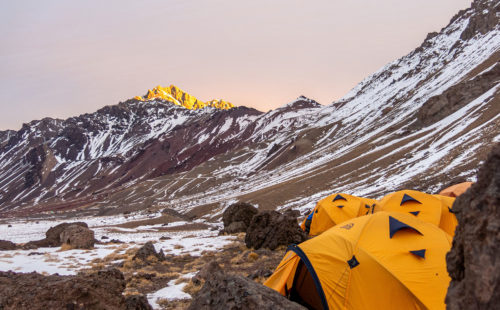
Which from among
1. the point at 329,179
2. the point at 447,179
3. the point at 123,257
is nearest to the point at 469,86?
the point at 329,179

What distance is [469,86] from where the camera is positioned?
54.8 m

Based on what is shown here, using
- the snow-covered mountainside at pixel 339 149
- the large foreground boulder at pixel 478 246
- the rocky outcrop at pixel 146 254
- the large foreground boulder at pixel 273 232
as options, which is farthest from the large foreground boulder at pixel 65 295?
the snow-covered mountainside at pixel 339 149

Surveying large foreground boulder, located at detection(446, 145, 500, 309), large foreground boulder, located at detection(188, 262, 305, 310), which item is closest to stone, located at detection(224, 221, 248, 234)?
large foreground boulder, located at detection(188, 262, 305, 310)

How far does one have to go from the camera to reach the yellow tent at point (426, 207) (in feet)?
45.4

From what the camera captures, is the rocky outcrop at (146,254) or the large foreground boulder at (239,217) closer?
the rocky outcrop at (146,254)

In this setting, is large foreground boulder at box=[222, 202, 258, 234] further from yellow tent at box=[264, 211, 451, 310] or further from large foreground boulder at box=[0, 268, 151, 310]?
large foreground boulder at box=[0, 268, 151, 310]

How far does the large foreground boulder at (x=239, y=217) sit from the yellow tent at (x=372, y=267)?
16696mm

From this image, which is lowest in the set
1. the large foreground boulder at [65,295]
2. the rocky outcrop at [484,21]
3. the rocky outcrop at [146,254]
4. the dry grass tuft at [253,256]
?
the dry grass tuft at [253,256]

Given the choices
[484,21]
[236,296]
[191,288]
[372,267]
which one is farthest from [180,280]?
[484,21]

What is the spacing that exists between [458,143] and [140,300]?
4013cm

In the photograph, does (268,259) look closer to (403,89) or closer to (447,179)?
(447,179)

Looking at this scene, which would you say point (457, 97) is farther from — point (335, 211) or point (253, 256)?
point (253, 256)

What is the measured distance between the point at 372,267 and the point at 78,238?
68.7 ft

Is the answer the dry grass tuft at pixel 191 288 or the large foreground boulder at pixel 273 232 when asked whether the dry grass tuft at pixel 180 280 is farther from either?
the large foreground boulder at pixel 273 232
